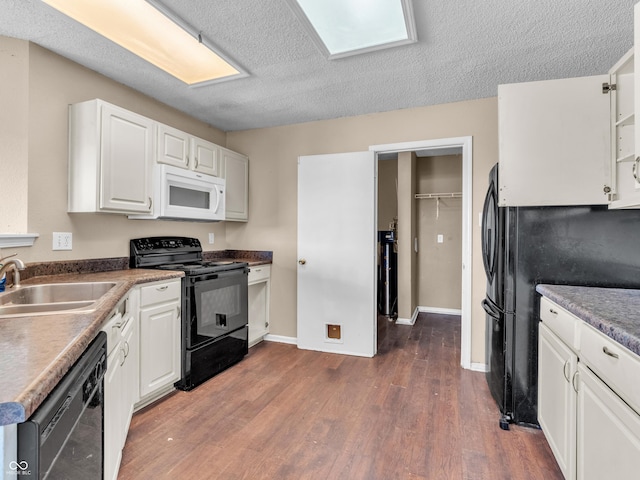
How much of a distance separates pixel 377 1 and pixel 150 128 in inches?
70.9

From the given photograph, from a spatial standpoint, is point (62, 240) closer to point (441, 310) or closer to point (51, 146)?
point (51, 146)

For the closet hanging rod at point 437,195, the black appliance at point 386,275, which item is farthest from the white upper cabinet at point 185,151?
the closet hanging rod at point 437,195

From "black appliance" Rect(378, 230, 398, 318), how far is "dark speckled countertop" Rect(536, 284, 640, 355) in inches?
112

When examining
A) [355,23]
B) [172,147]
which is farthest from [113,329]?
[355,23]

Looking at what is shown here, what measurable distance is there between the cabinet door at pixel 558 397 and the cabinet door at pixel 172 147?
281cm

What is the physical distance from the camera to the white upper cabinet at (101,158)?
2.17m

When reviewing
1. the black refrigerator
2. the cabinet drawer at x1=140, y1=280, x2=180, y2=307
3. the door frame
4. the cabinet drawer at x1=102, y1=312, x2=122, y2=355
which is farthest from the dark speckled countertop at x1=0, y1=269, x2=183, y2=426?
the door frame

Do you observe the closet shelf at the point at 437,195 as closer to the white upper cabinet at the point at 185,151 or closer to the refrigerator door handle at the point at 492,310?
the refrigerator door handle at the point at 492,310

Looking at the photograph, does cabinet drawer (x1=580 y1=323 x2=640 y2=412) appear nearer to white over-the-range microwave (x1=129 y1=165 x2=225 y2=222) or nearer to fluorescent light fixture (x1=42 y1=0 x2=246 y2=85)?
fluorescent light fixture (x1=42 y1=0 x2=246 y2=85)

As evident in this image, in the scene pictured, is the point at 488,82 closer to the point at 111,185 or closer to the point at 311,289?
the point at 311,289

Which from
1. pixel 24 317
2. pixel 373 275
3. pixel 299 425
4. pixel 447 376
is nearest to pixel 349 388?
pixel 299 425

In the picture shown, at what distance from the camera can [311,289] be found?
343cm

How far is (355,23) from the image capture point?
1.91 m

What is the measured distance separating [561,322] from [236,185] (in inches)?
118
